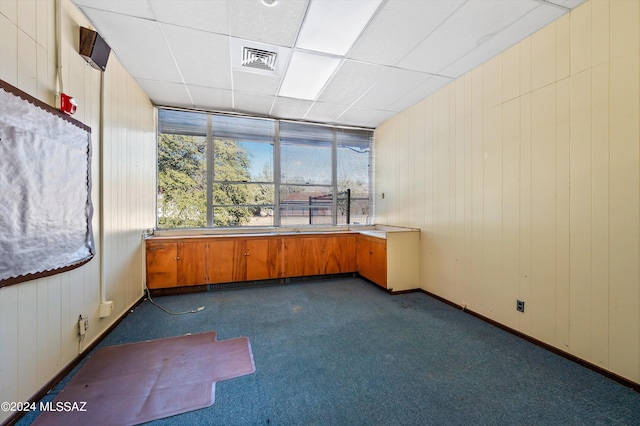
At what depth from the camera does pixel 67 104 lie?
185 centimetres

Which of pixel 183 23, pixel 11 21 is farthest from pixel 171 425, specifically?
pixel 183 23

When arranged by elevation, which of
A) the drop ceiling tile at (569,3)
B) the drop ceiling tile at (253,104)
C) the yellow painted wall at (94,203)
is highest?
the drop ceiling tile at (253,104)

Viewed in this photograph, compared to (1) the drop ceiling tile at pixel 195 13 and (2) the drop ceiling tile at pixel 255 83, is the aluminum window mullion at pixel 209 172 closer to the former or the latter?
(2) the drop ceiling tile at pixel 255 83

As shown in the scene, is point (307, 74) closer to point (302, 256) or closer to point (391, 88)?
point (391, 88)

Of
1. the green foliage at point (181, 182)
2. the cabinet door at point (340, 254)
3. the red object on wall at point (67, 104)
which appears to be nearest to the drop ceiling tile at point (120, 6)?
the red object on wall at point (67, 104)

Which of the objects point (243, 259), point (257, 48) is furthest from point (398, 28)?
point (243, 259)

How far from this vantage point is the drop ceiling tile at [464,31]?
2.05m

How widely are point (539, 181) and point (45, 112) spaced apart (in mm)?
3906

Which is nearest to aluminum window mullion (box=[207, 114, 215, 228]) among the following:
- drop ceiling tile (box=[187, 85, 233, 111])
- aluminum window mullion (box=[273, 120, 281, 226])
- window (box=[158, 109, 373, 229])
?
window (box=[158, 109, 373, 229])

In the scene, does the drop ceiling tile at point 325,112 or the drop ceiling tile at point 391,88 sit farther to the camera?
the drop ceiling tile at point 325,112

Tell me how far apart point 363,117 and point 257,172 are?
7.07 feet

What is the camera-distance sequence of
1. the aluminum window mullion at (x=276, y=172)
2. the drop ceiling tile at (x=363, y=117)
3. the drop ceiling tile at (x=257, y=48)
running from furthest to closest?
the aluminum window mullion at (x=276, y=172) < the drop ceiling tile at (x=363, y=117) < the drop ceiling tile at (x=257, y=48)

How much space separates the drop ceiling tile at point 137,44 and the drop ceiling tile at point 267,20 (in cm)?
75

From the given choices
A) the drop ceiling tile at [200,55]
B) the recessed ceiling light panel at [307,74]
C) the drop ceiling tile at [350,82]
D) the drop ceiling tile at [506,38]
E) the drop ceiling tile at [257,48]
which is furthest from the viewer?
the drop ceiling tile at [350,82]
